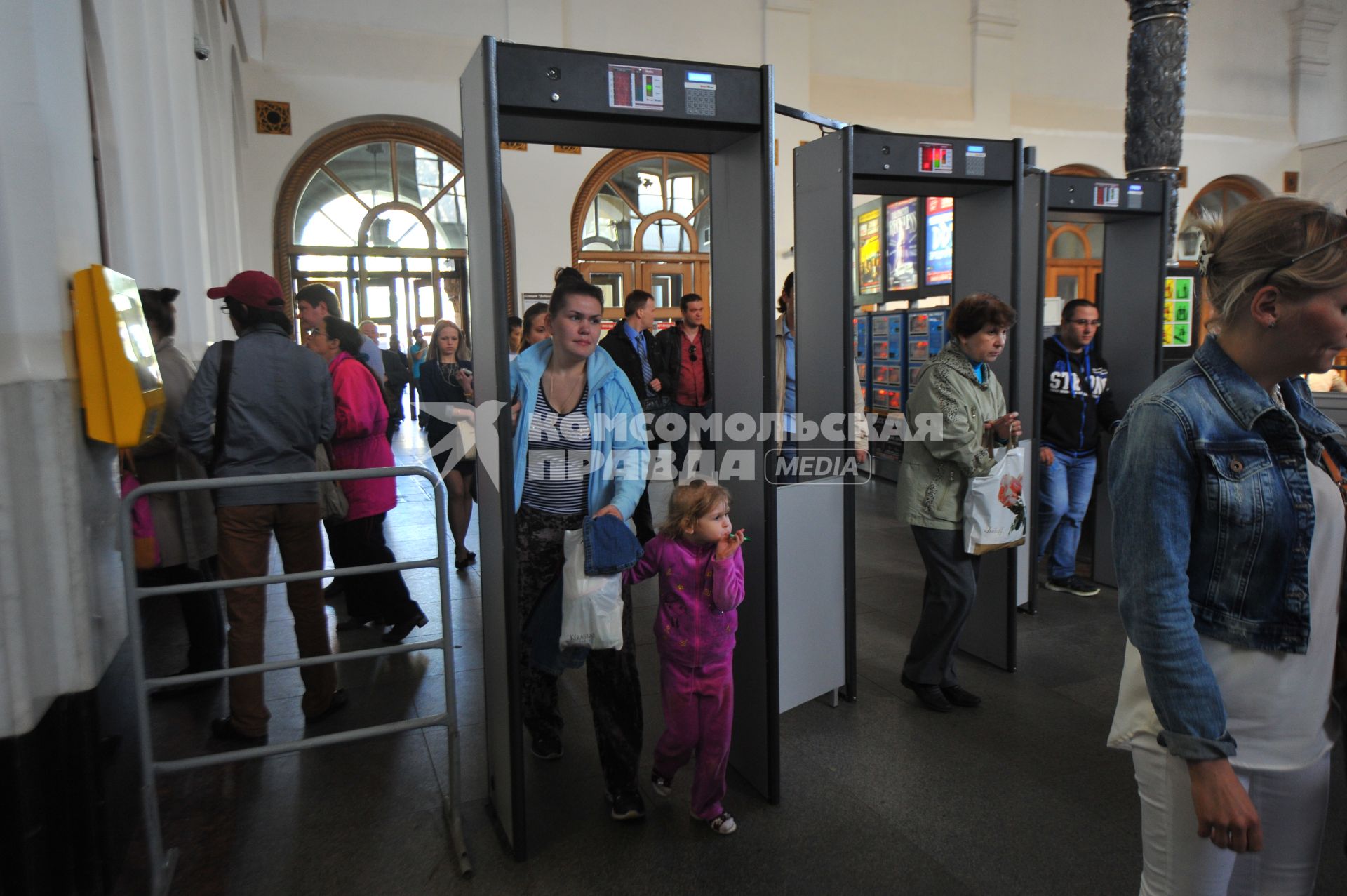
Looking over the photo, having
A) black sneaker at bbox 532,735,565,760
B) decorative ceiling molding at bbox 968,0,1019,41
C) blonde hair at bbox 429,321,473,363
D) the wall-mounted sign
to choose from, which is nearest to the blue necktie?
blonde hair at bbox 429,321,473,363

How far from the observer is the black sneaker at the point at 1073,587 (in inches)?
193

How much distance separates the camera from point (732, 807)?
270 cm

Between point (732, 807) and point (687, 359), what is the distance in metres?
4.62

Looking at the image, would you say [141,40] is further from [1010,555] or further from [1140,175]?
[1140,175]

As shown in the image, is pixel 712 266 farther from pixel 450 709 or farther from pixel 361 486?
pixel 361 486

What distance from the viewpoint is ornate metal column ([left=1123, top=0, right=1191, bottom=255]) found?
6.49 m

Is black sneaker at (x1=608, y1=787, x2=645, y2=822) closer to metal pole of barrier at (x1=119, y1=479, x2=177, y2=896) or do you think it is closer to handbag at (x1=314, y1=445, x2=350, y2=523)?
metal pole of barrier at (x1=119, y1=479, x2=177, y2=896)

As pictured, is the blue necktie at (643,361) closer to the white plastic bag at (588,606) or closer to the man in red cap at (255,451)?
the man in red cap at (255,451)

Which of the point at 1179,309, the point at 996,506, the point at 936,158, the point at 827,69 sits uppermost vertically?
the point at 827,69

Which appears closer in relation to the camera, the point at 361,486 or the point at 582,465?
the point at 582,465

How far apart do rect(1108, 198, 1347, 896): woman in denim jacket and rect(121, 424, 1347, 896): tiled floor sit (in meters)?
1.18

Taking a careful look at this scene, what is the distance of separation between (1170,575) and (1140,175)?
6.56 meters

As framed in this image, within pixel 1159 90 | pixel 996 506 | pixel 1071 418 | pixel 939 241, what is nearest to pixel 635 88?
pixel 996 506

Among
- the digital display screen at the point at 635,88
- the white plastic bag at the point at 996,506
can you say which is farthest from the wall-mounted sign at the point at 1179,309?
the digital display screen at the point at 635,88
